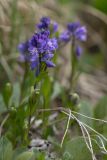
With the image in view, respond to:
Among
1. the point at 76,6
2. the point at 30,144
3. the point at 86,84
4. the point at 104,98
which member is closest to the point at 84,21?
the point at 76,6

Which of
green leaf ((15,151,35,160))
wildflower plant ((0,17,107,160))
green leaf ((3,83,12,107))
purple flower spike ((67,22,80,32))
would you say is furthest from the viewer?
purple flower spike ((67,22,80,32))

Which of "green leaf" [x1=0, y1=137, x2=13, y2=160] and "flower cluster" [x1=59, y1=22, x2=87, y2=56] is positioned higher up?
"flower cluster" [x1=59, y1=22, x2=87, y2=56]

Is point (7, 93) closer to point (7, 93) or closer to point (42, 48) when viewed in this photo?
point (7, 93)

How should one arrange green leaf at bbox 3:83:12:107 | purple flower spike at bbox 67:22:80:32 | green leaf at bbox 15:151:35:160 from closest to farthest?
green leaf at bbox 15:151:35:160
green leaf at bbox 3:83:12:107
purple flower spike at bbox 67:22:80:32

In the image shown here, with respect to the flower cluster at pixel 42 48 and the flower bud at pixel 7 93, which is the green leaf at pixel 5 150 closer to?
the flower cluster at pixel 42 48

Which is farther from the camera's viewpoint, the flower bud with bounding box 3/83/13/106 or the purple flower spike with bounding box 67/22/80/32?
the purple flower spike with bounding box 67/22/80/32

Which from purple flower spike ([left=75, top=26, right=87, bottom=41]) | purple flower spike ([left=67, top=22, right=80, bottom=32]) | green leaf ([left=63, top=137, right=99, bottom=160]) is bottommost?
green leaf ([left=63, top=137, right=99, bottom=160])

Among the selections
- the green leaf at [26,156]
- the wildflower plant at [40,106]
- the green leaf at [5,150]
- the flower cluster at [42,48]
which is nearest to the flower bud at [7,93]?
the wildflower plant at [40,106]

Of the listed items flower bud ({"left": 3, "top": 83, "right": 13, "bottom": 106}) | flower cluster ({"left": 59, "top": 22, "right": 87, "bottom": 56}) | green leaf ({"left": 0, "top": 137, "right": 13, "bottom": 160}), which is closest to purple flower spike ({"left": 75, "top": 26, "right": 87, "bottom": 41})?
flower cluster ({"left": 59, "top": 22, "right": 87, "bottom": 56})

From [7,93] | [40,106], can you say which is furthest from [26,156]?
[40,106]

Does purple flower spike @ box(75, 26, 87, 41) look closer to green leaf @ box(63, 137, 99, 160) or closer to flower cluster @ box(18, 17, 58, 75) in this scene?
flower cluster @ box(18, 17, 58, 75)

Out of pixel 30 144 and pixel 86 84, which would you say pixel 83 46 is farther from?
pixel 30 144
